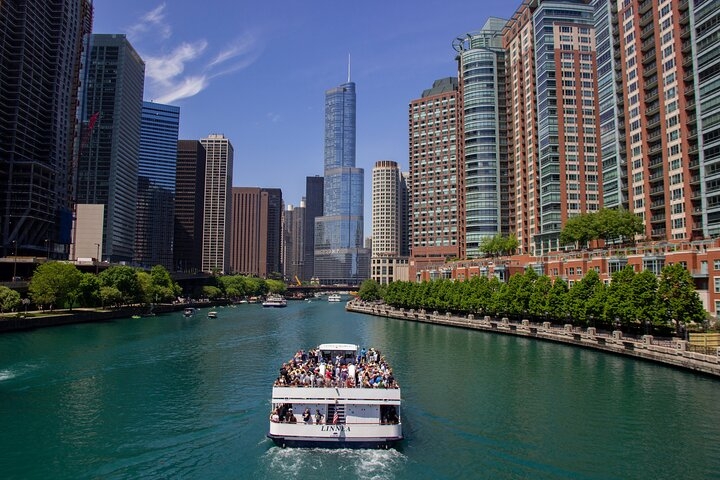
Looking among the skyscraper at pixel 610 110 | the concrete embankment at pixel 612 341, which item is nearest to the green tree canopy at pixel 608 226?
the skyscraper at pixel 610 110

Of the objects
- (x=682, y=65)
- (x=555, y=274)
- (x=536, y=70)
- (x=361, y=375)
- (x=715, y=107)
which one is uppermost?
(x=536, y=70)

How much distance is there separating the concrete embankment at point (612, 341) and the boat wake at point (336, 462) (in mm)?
46402

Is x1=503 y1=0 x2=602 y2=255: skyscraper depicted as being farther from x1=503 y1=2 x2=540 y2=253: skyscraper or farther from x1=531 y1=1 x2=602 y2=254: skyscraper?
x1=503 y1=2 x2=540 y2=253: skyscraper

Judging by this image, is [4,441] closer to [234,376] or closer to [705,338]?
[234,376]

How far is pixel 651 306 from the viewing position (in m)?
83.1

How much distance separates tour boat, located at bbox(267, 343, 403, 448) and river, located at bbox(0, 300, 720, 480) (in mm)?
1099

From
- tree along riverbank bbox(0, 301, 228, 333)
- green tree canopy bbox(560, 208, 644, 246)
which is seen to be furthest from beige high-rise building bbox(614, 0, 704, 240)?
tree along riverbank bbox(0, 301, 228, 333)

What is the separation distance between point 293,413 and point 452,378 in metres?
30.4

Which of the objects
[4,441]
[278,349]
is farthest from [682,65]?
[4,441]

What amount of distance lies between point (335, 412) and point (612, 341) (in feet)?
196

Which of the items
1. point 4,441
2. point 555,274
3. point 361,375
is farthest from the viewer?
point 555,274

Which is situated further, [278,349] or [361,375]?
[278,349]

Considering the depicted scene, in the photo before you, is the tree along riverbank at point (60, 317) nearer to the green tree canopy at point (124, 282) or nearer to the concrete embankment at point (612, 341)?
the green tree canopy at point (124, 282)

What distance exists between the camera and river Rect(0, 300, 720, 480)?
126 ft
